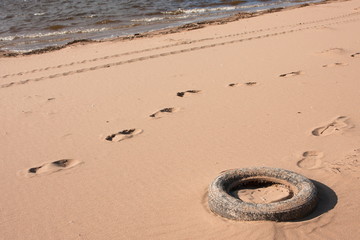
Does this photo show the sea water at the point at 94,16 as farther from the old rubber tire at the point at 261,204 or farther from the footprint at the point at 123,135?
the old rubber tire at the point at 261,204

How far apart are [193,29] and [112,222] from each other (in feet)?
30.0

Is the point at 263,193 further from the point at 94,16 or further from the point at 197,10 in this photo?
the point at 197,10

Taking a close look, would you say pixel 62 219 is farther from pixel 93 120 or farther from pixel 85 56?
pixel 85 56

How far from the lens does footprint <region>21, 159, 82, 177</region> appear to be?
4.21 metres

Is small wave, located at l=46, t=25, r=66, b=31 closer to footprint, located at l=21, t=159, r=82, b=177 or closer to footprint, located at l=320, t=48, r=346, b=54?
footprint, located at l=320, t=48, r=346, b=54

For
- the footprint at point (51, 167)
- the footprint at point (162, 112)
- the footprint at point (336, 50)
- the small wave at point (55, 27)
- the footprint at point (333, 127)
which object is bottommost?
the footprint at point (333, 127)

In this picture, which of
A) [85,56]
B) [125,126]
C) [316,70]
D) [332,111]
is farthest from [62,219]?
[85,56]

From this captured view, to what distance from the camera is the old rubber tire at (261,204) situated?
3014 mm

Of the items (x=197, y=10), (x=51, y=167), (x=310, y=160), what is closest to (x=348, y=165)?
(x=310, y=160)

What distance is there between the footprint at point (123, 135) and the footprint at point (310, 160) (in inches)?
78.8

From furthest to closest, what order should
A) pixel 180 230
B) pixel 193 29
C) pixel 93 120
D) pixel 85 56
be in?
pixel 193 29, pixel 85 56, pixel 93 120, pixel 180 230

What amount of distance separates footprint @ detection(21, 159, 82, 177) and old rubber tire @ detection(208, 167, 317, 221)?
175 centimetres

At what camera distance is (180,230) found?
10.3 feet

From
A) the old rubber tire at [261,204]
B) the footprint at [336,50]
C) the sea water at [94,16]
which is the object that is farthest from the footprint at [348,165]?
the sea water at [94,16]
